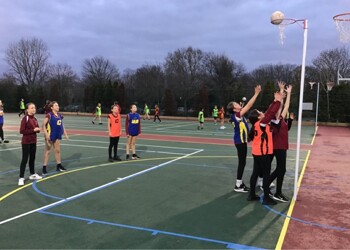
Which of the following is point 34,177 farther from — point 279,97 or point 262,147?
point 279,97

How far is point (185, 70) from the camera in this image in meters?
65.2

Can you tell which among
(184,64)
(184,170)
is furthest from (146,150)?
(184,64)

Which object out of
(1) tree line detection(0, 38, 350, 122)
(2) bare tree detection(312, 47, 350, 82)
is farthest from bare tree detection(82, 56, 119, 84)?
(2) bare tree detection(312, 47, 350, 82)

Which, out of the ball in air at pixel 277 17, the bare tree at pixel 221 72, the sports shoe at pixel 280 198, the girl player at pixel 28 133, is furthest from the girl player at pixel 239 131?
the bare tree at pixel 221 72

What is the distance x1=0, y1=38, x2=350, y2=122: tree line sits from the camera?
45406mm

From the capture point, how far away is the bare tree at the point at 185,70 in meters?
60.9

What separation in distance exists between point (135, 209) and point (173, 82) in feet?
186

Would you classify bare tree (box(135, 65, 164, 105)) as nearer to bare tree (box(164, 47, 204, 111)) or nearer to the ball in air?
bare tree (box(164, 47, 204, 111))

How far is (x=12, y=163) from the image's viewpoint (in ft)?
34.8

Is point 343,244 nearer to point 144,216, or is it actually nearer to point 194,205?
point 194,205

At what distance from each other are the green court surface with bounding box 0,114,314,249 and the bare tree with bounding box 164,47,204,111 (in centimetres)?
5045

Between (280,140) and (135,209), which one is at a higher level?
(280,140)

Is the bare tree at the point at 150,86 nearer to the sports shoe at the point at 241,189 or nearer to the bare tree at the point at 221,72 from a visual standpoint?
the bare tree at the point at 221,72

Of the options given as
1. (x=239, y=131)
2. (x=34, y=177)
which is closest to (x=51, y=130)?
(x=34, y=177)
